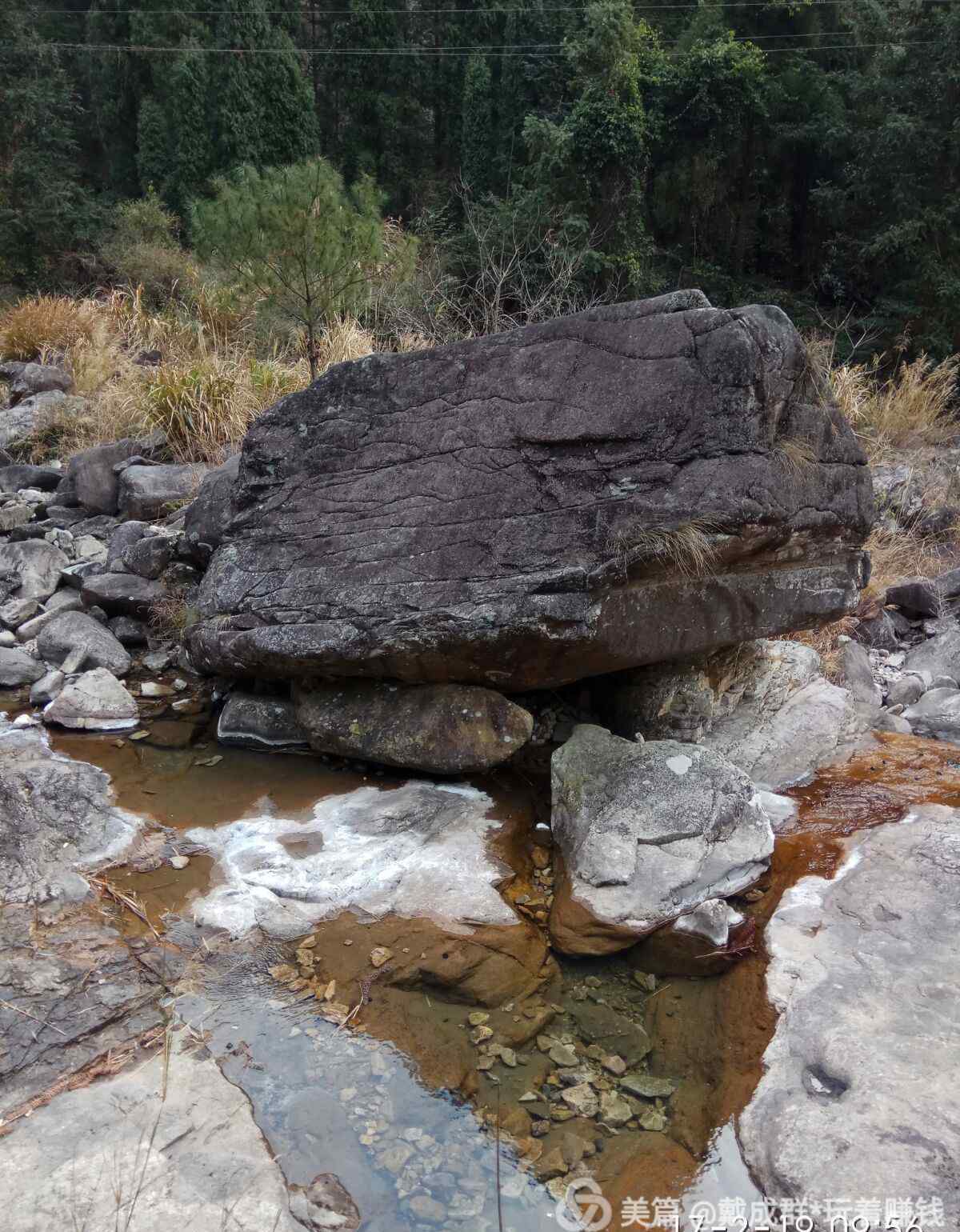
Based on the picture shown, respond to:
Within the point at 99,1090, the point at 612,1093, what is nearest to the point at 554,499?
the point at 612,1093

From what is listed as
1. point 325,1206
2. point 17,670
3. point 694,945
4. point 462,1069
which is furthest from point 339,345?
point 325,1206

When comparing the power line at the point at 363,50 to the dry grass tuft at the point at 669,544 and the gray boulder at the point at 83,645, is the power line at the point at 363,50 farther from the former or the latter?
the gray boulder at the point at 83,645

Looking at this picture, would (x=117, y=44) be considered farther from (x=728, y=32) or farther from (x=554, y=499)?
(x=554, y=499)

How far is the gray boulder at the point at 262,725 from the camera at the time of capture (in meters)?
3.82

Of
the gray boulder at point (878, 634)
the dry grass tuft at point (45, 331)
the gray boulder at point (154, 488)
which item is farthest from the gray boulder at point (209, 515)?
the dry grass tuft at point (45, 331)

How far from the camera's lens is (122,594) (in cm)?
477

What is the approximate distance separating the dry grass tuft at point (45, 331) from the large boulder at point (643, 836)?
740 centimetres

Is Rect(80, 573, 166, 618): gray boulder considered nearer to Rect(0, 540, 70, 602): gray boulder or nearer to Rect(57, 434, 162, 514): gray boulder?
Rect(0, 540, 70, 602): gray boulder

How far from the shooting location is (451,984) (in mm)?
2525

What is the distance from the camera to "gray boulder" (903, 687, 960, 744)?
165 inches

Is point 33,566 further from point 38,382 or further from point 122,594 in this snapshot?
point 38,382

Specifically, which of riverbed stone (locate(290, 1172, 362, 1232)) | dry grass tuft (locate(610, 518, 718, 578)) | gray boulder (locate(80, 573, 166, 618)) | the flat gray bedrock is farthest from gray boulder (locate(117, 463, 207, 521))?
riverbed stone (locate(290, 1172, 362, 1232))

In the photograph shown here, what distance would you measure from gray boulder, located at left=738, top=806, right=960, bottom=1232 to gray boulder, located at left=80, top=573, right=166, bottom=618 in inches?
134
